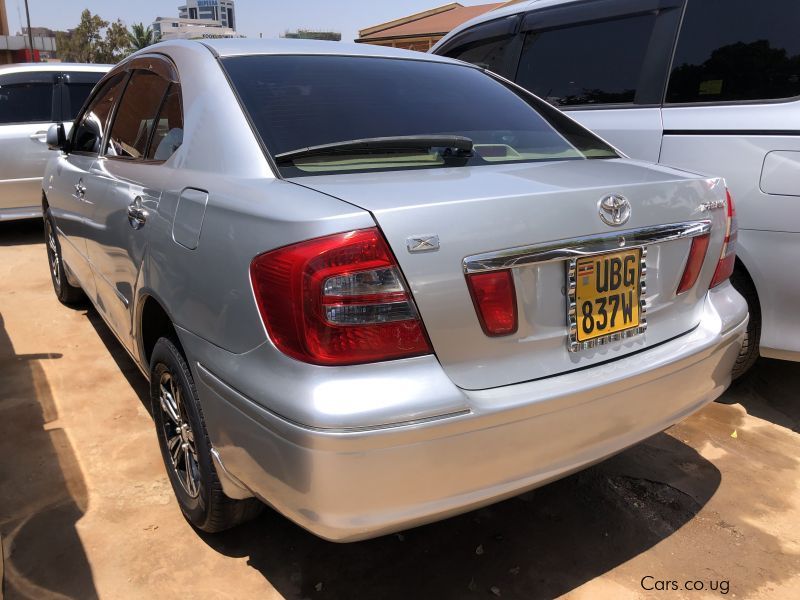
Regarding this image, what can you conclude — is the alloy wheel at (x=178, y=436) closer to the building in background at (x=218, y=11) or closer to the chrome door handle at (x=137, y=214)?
the chrome door handle at (x=137, y=214)

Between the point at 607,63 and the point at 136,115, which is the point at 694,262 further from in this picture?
the point at 136,115

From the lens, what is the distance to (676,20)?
10.6ft

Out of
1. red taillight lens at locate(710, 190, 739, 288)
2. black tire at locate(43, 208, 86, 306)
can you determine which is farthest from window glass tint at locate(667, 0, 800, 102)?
black tire at locate(43, 208, 86, 306)

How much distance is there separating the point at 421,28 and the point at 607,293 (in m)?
16.8

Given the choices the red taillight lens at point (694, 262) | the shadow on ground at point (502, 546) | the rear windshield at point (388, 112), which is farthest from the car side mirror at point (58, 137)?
the red taillight lens at point (694, 262)

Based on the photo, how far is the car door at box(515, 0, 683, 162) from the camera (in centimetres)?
329

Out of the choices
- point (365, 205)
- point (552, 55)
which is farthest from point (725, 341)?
point (552, 55)

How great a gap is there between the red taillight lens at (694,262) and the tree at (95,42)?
187 feet

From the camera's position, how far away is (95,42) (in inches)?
2084

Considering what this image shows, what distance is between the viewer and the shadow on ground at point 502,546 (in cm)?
204

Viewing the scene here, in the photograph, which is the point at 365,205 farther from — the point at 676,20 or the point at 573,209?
the point at 676,20

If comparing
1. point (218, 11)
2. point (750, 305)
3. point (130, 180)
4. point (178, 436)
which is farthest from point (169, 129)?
point (218, 11)

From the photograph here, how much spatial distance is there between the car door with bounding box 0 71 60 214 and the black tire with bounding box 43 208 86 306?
2.34m

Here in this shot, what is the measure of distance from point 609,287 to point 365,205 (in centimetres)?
69
